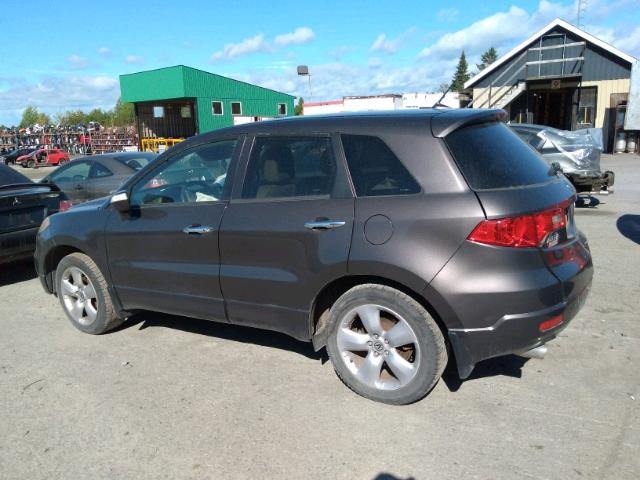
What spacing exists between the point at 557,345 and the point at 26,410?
3.85m

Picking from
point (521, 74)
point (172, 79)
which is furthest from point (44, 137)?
point (521, 74)

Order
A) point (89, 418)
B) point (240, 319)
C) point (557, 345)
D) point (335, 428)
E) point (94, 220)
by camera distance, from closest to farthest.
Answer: point (335, 428)
point (89, 418)
point (240, 319)
point (557, 345)
point (94, 220)

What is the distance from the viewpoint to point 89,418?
11.2 feet

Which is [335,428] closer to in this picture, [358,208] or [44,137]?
[358,208]

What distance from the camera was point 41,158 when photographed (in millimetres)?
38812

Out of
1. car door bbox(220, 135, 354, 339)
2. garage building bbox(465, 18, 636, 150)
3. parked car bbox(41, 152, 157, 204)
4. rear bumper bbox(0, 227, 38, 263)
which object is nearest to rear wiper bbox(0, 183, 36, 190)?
rear bumper bbox(0, 227, 38, 263)

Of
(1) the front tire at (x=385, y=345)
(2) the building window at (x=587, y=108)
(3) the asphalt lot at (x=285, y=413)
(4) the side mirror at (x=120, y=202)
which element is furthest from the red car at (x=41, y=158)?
(1) the front tire at (x=385, y=345)

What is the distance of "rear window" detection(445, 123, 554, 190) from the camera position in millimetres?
3113

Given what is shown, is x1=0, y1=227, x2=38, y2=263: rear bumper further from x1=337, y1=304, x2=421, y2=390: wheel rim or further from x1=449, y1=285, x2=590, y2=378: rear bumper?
x1=449, y1=285, x2=590, y2=378: rear bumper

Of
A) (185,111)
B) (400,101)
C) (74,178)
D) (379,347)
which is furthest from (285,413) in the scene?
(185,111)

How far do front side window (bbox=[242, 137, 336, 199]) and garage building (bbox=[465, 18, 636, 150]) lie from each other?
28063 millimetres

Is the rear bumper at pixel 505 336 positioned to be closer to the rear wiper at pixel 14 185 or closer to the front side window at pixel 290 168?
the front side window at pixel 290 168

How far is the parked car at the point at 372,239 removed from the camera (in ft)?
9.91

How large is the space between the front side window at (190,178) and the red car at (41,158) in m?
38.7
